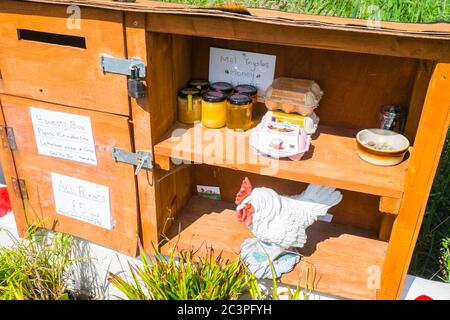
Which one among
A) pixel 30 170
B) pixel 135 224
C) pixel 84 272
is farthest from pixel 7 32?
pixel 84 272

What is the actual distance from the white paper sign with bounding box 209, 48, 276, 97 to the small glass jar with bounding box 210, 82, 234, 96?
0.12 ft

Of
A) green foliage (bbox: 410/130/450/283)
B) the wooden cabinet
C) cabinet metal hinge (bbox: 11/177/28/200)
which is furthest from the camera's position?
green foliage (bbox: 410/130/450/283)

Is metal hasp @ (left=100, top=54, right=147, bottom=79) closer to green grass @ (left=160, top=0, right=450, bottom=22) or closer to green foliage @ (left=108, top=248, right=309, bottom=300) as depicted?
green foliage @ (left=108, top=248, right=309, bottom=300)

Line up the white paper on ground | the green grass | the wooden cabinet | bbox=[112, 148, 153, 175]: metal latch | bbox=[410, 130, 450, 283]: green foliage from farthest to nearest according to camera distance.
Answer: the green grass, bbox=[410, 130, 450, 283]: green foliage, the white paper on ground, bbox=[112, 148, 153, 175]: metal latch, the wooden cabinet

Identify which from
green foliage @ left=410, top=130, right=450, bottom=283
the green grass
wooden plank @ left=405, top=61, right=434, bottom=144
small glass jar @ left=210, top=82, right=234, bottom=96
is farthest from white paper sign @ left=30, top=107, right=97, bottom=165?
green foliage @ left=410, top=130, right=450, bottom=283

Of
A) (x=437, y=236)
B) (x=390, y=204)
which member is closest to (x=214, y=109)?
(x=390, y=204)

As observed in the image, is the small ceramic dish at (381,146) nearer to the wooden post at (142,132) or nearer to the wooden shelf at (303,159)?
the wooden shelf at (303,159)

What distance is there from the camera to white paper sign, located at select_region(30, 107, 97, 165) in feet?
3.97

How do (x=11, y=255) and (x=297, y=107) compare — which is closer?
(x=297, y=107)

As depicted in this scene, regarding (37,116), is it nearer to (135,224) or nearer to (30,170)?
(30,170)

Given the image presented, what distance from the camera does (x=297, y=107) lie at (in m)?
1.22

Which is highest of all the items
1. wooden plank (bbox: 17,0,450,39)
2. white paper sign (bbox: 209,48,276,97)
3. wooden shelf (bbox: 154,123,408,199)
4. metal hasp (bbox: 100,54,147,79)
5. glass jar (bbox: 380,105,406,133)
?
wooden plank (bbox: 17,0,450,39)
